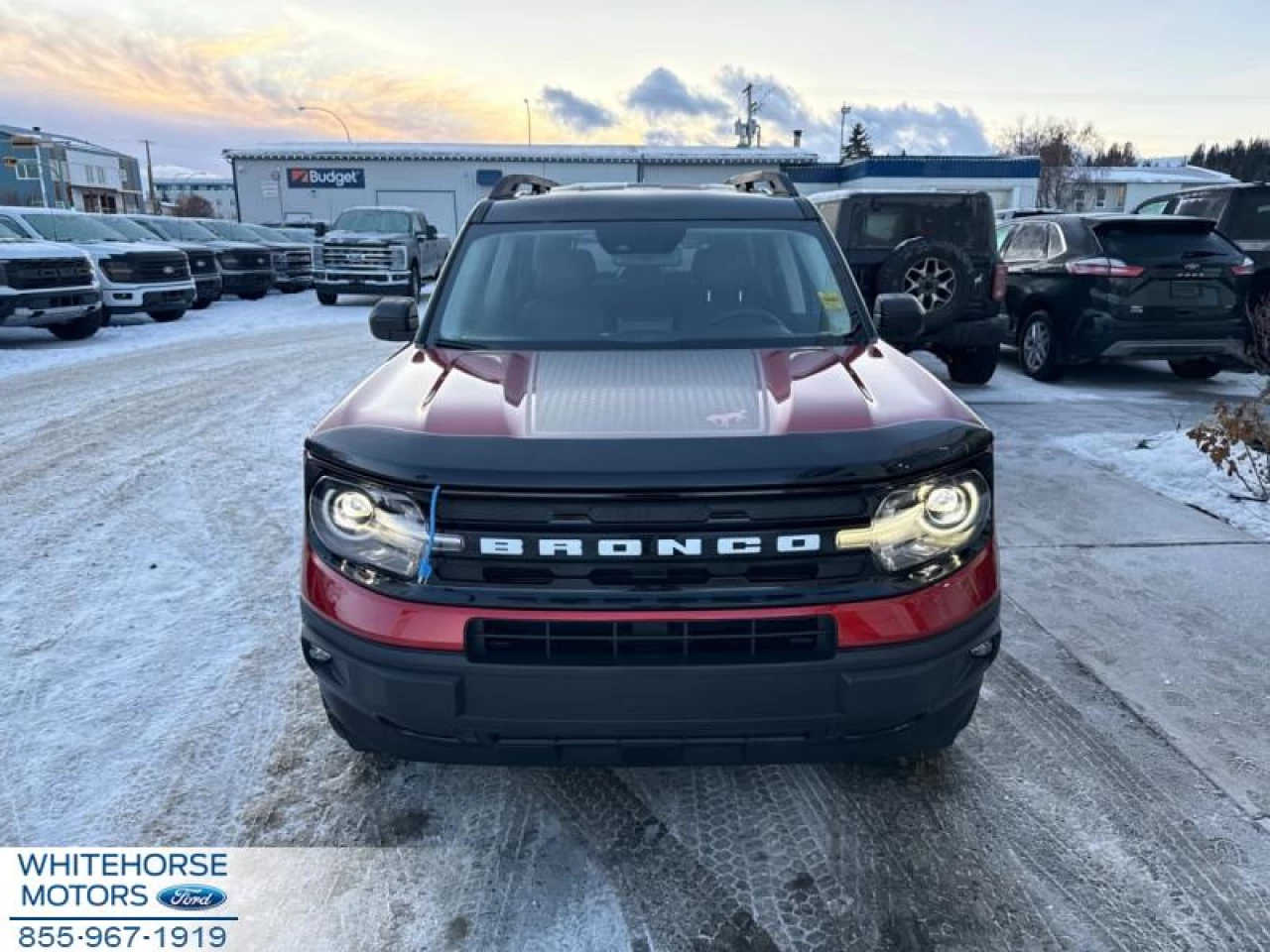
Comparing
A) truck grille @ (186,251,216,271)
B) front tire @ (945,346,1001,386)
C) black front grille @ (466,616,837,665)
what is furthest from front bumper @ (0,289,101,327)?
black front grille @ (466,616,837,665)

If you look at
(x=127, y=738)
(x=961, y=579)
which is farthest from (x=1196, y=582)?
(x=127, y=738)

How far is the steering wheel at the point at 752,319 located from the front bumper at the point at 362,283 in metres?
15.0

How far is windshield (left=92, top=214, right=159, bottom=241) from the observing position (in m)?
15.0

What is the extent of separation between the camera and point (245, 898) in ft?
7.29

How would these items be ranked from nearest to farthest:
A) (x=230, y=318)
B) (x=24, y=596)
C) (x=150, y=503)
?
(x=24, y=596)
(x=150, y=503)
(x=230, y=318)

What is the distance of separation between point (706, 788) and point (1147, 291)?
26.0 feet

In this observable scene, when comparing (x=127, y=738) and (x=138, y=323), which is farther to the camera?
(x=138, y=323)

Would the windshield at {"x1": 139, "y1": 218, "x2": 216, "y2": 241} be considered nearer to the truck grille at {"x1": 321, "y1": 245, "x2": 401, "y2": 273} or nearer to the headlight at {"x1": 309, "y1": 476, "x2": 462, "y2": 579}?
the truck grille at {"x1": 321, "y1": 245, "x2": 401, "y2": 273}

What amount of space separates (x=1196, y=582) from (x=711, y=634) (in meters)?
3.31

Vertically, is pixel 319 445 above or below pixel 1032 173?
below

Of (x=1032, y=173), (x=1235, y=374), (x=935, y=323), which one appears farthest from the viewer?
(x=1032, y=173)

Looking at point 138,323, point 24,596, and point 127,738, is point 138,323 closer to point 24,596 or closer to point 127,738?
point 24,596

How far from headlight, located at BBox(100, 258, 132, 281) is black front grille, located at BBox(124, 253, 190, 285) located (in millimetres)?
64

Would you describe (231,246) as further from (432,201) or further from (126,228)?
(432,201)
